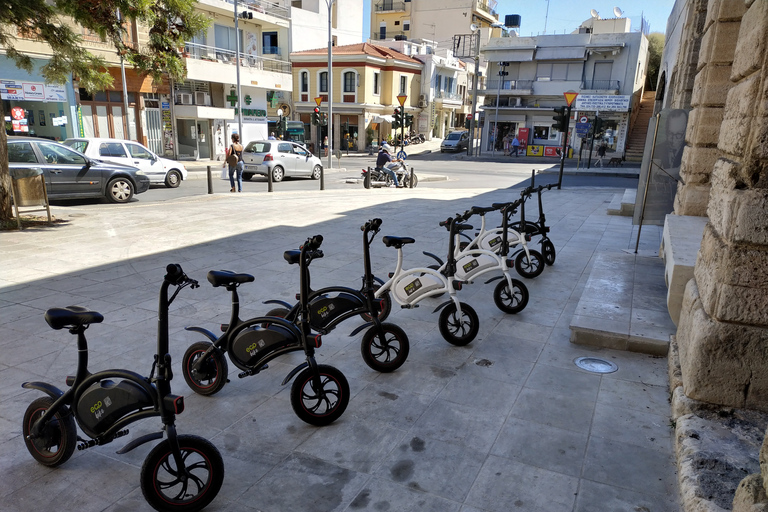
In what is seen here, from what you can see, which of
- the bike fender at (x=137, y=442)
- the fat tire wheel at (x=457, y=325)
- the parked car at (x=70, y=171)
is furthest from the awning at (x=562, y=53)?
the bike fender at (x=137, y=442)

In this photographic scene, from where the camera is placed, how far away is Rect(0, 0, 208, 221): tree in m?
9.75

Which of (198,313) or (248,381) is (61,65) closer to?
(198,313)

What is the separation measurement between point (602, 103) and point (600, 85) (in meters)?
2.38

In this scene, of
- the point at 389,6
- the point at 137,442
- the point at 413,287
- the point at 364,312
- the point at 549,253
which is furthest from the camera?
the point at 389,6

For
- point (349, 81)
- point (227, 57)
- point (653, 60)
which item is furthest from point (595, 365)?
point (653, 60)

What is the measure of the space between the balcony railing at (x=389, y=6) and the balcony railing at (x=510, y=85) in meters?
26.5

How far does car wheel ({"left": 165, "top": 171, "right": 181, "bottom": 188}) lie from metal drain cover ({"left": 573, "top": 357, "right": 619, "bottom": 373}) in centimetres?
1615

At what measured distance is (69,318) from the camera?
3.03 meters

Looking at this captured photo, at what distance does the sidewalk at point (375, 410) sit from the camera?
3.28 meters

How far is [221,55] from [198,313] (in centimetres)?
2870

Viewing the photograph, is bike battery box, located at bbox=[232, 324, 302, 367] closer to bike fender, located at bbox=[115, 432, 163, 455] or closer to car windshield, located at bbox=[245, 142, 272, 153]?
bike fender, located at bbox=[115, 432, 163, 455]

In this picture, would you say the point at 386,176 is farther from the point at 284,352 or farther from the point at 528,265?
the point at 284,352

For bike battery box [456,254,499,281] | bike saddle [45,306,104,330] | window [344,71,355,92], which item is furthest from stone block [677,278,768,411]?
window [344,71,355,92]

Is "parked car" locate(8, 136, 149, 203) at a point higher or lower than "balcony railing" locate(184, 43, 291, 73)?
lower
